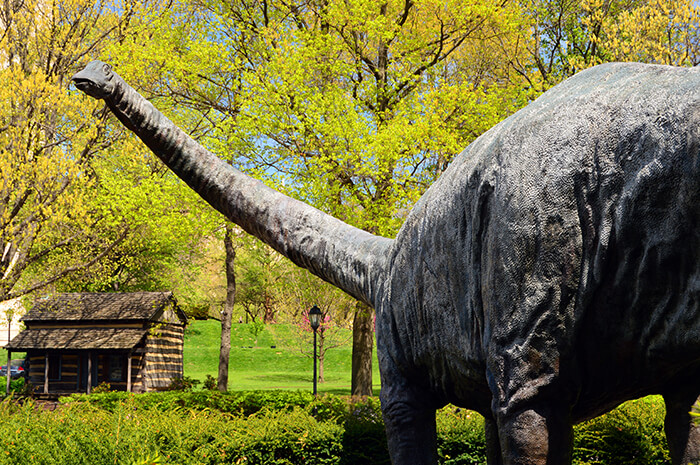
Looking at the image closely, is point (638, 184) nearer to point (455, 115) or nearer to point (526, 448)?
point (526, 448)

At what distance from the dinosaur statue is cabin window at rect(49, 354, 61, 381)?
2644 cm

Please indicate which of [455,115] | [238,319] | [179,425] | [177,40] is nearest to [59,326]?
[177,40]

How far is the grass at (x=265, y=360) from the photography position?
1296 inches

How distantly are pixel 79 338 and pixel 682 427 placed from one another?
25359 millimetres

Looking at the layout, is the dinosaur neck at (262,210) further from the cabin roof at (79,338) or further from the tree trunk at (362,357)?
the cabin roof at (79,338)

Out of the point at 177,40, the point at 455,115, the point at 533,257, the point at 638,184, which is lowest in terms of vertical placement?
the point at 533,257

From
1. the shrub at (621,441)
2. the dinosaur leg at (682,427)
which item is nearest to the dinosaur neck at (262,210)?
the dinosaur leg at (682,427)

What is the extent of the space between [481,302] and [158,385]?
26.2 metres

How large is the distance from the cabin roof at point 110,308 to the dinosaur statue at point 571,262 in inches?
891

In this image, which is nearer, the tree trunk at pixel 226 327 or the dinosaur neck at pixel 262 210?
the dinosaur neck at pixel 262 210

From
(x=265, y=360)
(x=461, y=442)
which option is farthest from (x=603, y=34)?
(x=265, y=360)

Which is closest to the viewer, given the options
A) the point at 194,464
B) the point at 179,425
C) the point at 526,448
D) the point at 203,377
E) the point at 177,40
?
the point at 526,448

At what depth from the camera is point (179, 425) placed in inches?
248

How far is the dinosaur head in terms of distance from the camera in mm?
A: 3297
